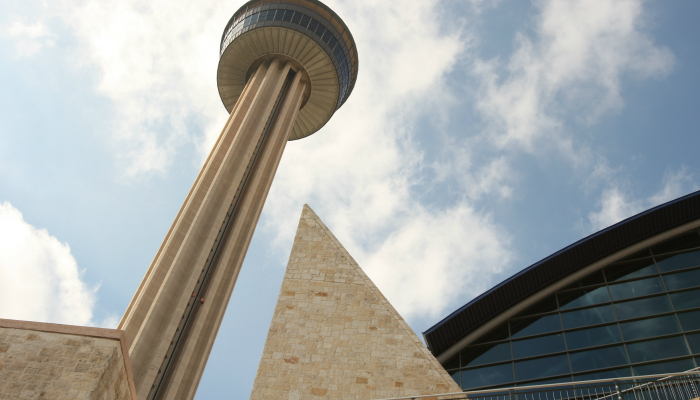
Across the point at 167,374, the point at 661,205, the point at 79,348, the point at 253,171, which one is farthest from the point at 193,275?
the point at 661,205

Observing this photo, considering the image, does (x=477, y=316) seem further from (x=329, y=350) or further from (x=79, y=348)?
(x=79, y=348)

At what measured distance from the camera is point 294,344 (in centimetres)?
1662

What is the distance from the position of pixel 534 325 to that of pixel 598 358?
281 centimetres

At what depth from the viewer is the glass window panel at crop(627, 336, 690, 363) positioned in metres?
17.0

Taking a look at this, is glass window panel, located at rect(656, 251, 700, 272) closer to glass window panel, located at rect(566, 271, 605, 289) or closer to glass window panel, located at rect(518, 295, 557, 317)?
glass window panel, located at rect(566, 271, 605, 289)

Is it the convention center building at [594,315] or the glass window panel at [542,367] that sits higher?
the convention center building at [594,315]

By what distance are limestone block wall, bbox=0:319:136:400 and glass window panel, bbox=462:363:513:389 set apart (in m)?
11.6

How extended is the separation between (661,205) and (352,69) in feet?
71.8

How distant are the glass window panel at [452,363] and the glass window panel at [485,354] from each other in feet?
0.92

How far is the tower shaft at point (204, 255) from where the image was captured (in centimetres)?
1992

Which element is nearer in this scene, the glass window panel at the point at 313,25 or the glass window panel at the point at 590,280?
the glass window panel at the point at 590,280

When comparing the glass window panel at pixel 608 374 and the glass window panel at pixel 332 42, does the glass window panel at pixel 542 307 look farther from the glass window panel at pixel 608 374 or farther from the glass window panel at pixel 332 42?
the glass window panel at pixel 332 42

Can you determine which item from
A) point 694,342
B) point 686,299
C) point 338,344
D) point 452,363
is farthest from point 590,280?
point 338,344

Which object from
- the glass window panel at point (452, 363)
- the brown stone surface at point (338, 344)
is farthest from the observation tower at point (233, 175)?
the glass window panel at point (452, 363)
